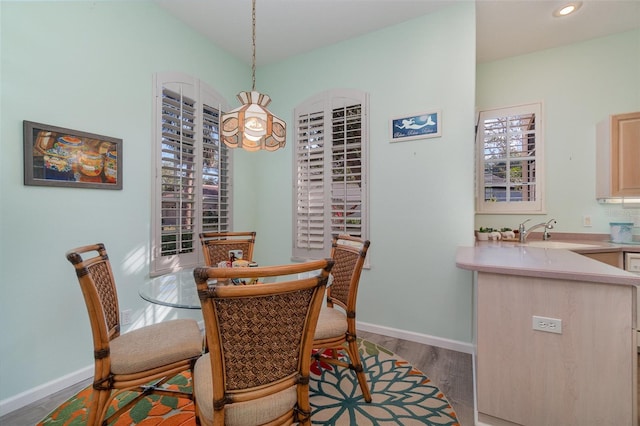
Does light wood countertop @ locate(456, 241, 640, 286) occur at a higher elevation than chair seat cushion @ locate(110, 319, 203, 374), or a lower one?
higher

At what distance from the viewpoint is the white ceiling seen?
2.54m

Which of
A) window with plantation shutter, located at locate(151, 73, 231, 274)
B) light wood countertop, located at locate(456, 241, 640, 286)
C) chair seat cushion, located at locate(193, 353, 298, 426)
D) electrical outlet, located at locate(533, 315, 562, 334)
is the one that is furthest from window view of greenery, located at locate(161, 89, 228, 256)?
electrical outlet, located at locate(533, 315, 562, 334)

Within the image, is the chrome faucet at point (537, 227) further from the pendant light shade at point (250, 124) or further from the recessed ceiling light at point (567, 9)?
the pendant light shade at point (250, 124)

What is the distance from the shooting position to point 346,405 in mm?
1829

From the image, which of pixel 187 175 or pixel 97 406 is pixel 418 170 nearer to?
pixel 187 175

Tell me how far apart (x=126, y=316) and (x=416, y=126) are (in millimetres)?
3082

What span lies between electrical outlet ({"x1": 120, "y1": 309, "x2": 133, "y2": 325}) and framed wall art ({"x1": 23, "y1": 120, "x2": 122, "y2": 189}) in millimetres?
1029

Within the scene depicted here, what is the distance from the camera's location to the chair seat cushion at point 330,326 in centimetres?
176

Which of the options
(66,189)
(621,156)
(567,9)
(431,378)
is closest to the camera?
(66,189)

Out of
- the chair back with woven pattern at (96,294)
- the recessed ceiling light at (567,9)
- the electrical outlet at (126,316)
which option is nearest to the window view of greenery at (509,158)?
the recessed ceiling light at (567,9)

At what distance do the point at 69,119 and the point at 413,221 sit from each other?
290 centimetres

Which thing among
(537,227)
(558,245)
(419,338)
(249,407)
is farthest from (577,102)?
(249,407)

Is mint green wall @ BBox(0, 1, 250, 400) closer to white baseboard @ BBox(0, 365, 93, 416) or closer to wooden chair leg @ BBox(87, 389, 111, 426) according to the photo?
white baseboard @ BBox(0, 365, 93, 416)

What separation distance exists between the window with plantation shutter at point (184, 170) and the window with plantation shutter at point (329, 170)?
925 millimetres
